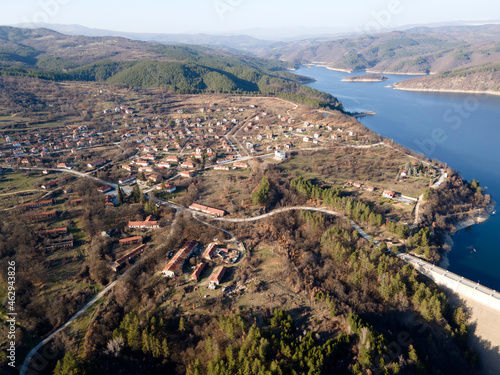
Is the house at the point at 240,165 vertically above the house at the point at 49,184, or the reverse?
the house at the point at 240,165

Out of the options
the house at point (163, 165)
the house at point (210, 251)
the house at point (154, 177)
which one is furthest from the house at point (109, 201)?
the house at point (210, 251)

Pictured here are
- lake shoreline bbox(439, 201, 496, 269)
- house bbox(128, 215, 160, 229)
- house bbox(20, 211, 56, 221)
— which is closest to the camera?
lake shoreline bbox(439, 201, 496, 269)

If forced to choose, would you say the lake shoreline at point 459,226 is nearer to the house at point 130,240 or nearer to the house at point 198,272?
the house at point 198,272

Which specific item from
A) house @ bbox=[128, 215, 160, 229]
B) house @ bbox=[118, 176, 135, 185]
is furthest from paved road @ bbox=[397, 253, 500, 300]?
house @ bbox=[118, 176, 135, 185]

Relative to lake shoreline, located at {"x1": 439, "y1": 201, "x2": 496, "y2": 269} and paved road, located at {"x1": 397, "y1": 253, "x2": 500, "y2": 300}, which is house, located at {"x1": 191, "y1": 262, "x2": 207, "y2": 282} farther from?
lake shoreline, located at {"x1": 439, "y1": 201, "x2": 496, "y2": 269}

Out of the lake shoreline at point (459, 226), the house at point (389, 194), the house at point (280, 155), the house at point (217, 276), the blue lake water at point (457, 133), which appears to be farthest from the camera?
the house at point (280, 155)
